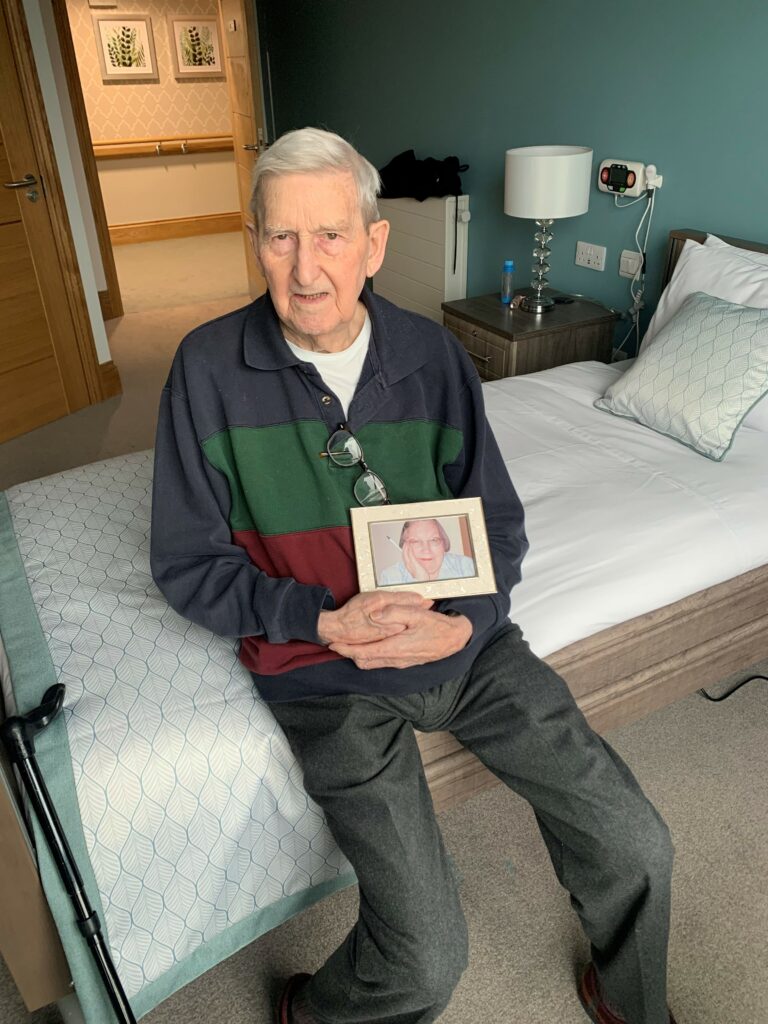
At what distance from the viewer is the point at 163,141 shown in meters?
6.75

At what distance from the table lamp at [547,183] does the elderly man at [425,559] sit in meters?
1.76

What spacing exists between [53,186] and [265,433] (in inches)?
99.6

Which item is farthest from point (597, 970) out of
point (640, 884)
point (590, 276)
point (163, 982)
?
point (590, 276)

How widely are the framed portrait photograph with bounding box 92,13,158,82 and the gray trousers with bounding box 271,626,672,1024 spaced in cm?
690

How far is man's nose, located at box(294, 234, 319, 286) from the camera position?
1.12 m

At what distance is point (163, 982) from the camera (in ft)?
3.63

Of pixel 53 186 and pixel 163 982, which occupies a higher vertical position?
pixel 53 186

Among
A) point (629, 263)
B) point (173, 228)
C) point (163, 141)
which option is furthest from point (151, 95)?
point (629, 263)

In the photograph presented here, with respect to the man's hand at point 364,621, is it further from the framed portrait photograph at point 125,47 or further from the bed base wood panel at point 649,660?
the framed portrait photograph at point 125,47

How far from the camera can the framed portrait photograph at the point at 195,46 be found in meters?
6.49

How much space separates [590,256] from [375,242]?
→ 187 centimetres

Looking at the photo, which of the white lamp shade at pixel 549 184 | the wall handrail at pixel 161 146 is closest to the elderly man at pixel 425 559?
the white lamp shade at pixel 549 184

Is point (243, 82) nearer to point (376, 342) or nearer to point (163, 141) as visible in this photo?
point (163, 141)

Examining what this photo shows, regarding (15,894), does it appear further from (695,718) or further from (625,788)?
(695,718)
